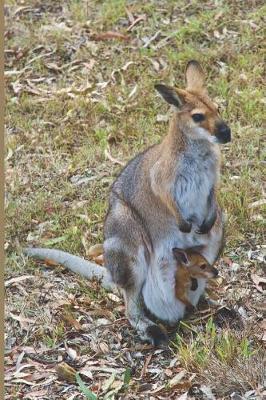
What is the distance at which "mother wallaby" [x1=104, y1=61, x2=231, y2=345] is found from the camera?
4.51 meters

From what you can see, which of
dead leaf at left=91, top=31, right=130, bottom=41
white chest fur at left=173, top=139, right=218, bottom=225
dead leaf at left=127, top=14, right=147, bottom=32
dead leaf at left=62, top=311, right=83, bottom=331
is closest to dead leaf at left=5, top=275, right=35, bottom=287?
dead leaf at left=62, top=311, right=83, bottom=331

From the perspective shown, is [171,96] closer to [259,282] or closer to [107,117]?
[259,282]

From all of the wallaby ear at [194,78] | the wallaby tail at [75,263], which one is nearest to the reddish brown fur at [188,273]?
the wallaby tail at [75,263]

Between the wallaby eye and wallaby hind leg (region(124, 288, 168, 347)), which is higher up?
the wallaby eye

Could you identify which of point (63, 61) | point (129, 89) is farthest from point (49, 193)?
point (63, 61)

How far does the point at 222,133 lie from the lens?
4.32 meters

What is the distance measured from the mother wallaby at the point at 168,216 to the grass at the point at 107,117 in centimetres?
26

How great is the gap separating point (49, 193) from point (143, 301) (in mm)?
1872

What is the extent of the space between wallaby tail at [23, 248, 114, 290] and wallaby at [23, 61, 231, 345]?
0.34 meters

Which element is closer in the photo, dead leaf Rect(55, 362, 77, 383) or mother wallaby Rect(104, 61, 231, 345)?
dead leaf Rect(55, 362, 77, 383)

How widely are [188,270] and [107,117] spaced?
9.62 ft

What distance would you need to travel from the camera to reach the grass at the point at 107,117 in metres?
5.21

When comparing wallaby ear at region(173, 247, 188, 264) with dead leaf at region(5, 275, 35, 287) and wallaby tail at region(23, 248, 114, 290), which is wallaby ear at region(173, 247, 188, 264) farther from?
dead leaf at region(5, 275, 35, 287)

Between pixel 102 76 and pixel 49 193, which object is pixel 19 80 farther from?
pixel 49 193
